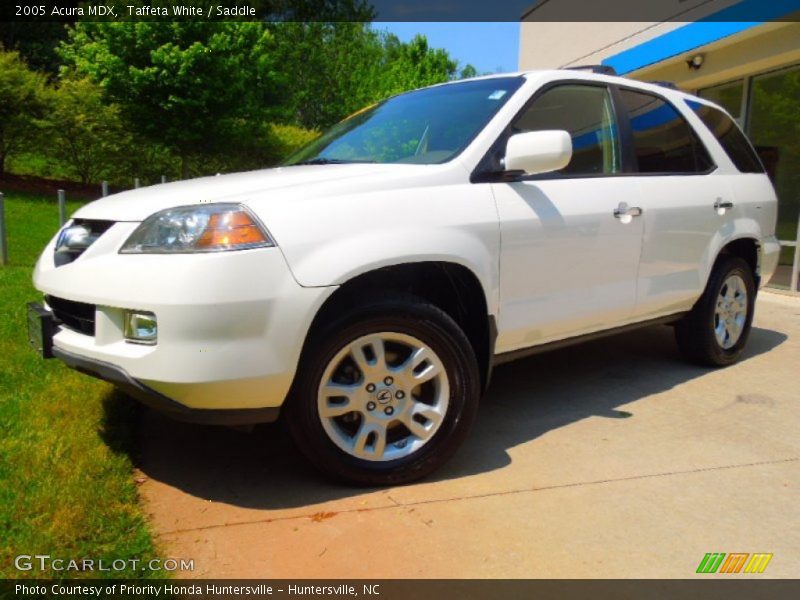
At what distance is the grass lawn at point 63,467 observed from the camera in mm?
2217

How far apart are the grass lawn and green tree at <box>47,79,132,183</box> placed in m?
13.7

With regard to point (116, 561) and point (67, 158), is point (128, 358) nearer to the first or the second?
point (116, 561)

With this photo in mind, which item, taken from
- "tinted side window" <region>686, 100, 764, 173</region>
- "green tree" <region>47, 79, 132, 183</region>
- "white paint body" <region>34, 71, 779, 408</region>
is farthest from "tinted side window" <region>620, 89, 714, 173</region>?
"green tree" <region>47, 79, 132, 183</region>

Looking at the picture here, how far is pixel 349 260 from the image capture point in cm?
253

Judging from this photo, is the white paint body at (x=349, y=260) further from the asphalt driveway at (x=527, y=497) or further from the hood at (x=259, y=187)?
the asphalt driveway at (x=527, y=497)

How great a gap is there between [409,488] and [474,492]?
274mm

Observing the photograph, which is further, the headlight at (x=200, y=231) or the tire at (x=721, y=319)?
the tire at (x=721, y=319)

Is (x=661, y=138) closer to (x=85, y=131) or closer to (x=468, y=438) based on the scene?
(x=468, y=438)

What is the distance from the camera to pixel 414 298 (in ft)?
9.16

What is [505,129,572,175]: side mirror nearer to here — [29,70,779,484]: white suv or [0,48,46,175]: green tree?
[29,70,779,484]: white suv

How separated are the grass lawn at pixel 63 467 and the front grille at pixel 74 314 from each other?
548mm

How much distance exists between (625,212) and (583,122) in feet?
1.82

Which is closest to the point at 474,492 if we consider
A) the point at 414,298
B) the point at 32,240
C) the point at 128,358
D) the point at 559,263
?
the point at 414,298

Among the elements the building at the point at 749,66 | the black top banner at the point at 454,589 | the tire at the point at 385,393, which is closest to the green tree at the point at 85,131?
the building at the point at 749,66
